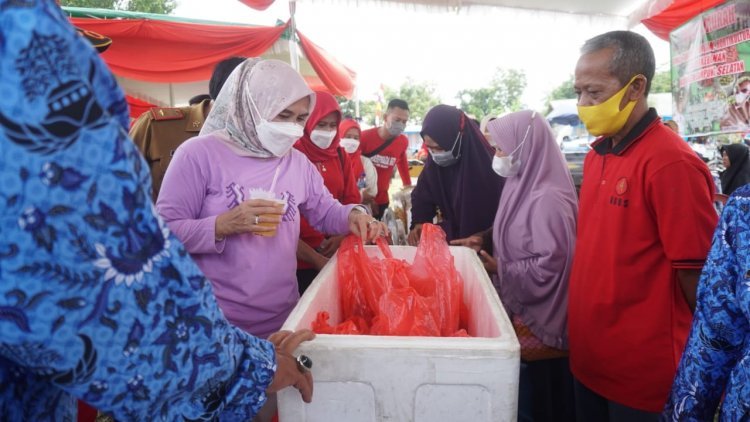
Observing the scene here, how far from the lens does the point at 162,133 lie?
239 centimetres

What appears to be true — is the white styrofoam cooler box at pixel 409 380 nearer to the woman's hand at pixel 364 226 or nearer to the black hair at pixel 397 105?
the woman's hand at pixel 364 226

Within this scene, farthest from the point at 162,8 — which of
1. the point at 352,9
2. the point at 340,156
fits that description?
the point at 340,156

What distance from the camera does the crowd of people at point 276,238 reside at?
0.46m

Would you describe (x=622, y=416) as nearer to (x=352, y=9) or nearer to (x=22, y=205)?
(x=22, y=205)

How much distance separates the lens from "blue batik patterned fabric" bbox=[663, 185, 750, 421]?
90 centimetres

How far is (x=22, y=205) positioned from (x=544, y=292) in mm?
1758

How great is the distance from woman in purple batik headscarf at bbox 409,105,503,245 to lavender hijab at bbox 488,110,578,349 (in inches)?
16.3

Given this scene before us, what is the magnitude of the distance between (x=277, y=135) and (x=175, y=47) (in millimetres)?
4000

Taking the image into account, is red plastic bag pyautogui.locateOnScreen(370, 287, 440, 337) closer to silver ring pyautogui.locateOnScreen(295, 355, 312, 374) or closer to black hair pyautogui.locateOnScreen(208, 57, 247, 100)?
silver ring pyautogui.locateOnScreen(295, 355, 312, 374)

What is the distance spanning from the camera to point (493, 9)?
4105mm

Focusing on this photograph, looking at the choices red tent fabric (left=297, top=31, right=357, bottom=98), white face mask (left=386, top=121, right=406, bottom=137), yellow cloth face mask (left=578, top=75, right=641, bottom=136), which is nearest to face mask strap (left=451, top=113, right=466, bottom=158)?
yellow cloth face mask (left=578, top=75, right=641, bottom=136)

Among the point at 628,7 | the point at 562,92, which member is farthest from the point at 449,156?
the point at 562,92

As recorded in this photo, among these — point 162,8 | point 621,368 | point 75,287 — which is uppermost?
point 162,8

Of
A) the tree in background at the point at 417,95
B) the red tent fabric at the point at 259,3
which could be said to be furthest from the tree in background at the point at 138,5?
the tree in background at the point at 417,95
